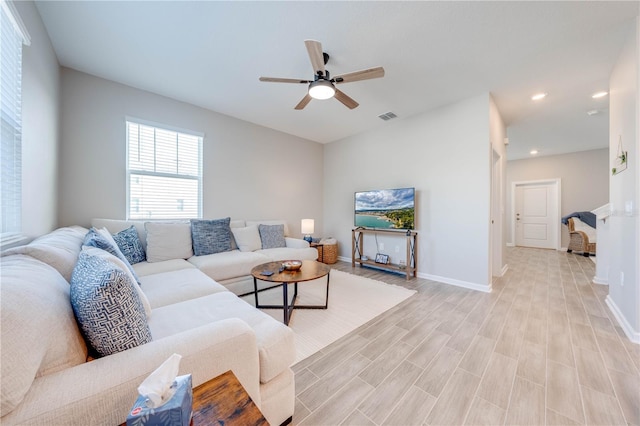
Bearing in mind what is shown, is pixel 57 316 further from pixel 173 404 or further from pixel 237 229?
pixel 237 229

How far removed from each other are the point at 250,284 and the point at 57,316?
7.44ft

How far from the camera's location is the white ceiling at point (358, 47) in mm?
1869

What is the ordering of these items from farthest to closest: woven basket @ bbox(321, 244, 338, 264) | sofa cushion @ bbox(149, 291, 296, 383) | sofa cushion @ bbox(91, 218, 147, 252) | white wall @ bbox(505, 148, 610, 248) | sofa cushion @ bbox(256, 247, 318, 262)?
white wall @ bbox(505, 148, 610, 248) < woven basket @ bbox(321, 244, 338, 264) < sofa cushion @ bbox(256, 247, 318, 262) < sofa cushion @ bbox(91, 218, 147, 252) < sofa cushion @ bbox(149, 291, 296, 383)

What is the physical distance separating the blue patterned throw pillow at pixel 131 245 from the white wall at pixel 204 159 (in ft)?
1.74

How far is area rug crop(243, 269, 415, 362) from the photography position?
202 cm

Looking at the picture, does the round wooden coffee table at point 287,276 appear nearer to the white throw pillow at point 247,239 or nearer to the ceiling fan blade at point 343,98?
the white throw pillow at point 247,239

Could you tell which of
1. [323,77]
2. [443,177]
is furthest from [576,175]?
[323,77]

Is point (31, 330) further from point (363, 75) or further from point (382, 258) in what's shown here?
point (382, 258)

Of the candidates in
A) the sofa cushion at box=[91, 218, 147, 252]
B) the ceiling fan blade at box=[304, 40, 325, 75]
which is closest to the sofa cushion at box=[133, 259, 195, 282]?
the sofa cushion at box=[91, 218, 147, 252]

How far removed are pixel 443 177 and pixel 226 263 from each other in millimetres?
3347

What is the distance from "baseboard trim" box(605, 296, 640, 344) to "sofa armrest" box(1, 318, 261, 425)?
9.93ft

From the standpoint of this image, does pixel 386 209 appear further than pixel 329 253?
No

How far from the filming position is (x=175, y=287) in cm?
188

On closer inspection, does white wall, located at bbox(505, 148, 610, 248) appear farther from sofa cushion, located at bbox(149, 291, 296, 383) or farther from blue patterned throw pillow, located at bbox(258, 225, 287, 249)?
sofa cushion, located at bbox(149, 291, 296, 383)
